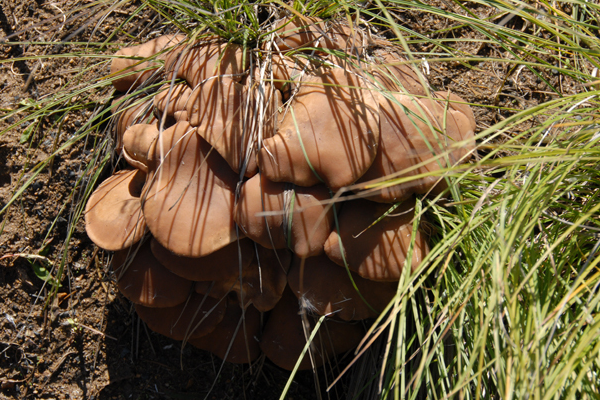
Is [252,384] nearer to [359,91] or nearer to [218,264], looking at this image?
[218,264]

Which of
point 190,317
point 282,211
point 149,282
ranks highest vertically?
point 282,211

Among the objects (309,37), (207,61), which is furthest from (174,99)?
(309,37)

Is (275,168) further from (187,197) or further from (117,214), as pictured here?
(117,214)

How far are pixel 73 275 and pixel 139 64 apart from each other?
835mm

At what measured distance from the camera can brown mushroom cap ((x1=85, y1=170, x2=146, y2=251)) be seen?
1.14 meters

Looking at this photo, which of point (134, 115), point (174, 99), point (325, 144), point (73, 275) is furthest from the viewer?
point (73, 275)

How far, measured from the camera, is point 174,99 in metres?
1.09

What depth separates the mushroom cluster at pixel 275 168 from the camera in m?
1.01

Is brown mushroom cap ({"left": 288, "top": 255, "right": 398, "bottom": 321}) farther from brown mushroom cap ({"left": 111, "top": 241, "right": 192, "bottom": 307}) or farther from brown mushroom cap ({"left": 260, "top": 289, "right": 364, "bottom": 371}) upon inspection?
brown mushroom cap ({"left": 111, "top": 241, "right": 192, "bottom": 307})

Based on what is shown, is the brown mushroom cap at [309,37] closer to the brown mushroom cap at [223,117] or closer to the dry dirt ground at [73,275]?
the brown mushroom cap at [223,117]

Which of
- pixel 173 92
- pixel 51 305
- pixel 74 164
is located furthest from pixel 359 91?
pixel 51 305

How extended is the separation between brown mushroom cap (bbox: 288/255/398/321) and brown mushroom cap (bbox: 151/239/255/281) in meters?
0.14

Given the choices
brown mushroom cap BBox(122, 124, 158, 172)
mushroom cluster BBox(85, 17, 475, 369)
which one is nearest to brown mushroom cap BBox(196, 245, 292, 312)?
mushroom cluster BBox(85, 17, 475, 369)

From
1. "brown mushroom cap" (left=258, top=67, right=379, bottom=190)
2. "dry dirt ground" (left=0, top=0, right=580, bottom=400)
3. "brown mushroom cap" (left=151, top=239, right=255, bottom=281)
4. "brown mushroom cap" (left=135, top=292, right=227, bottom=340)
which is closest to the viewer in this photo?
Result: "brown mushroom cap" (left=258, top=67, right=379, bottom=190)
